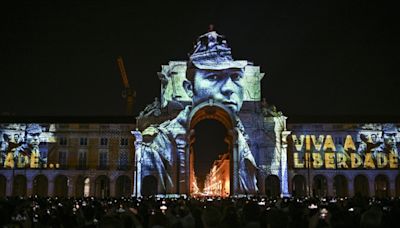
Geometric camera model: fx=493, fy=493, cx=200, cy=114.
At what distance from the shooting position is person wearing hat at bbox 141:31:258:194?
259 feet

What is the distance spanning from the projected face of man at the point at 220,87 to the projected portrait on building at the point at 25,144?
26276mm

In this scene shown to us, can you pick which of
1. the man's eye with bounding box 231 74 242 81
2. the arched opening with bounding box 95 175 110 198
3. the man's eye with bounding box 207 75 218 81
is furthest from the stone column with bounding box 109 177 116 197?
the man's eye with bounding box 231 74 242 81

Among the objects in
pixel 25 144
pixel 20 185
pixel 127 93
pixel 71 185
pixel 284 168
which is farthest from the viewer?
pixel 127 93

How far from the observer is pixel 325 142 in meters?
83.7

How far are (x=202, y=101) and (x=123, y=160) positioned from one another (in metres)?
17.2

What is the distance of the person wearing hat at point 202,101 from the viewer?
259 ft

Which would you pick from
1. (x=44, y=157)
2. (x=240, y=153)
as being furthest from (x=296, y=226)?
(x=44, y=157)

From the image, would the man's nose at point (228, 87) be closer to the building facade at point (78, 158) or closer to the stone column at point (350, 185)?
the building facade at point (78, 158)

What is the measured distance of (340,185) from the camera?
89.3 m

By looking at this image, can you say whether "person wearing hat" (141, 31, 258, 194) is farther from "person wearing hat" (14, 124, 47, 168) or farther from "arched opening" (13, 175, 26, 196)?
"arched opening" (13, 175, 26, 196)

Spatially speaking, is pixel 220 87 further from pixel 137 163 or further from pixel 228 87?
pixel 137 163

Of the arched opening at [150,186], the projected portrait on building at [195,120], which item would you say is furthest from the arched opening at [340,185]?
the arched opening at [150,186]

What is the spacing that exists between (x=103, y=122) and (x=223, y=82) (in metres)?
22.0

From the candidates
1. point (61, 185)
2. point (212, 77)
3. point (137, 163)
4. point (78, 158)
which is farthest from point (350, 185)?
point (61, 185)
